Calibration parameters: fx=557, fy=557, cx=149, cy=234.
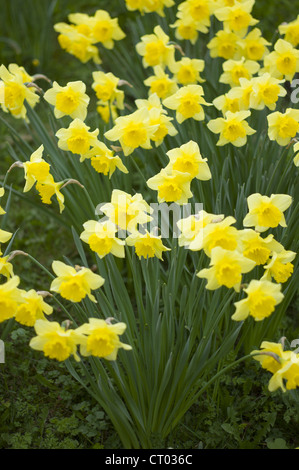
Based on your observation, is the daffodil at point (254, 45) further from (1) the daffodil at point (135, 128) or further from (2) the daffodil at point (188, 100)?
(1) the daffodil at point (135, 128)

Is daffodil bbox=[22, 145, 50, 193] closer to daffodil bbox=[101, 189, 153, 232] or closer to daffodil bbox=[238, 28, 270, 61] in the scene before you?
daffodil bbox=[101, 189, 153, 232]

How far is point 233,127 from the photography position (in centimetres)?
214

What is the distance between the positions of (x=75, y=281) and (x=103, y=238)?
6.6 inches

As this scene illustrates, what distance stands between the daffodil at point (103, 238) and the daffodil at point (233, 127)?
690 mm

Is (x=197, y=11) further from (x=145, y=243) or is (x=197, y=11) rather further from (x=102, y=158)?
(x=145, y=243)

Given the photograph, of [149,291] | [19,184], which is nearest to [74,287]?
[149,291]

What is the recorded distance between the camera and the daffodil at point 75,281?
1.62 metres

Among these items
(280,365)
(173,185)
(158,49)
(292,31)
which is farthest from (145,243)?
(292,31)

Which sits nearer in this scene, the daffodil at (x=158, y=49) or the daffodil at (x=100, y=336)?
the daffodil at (x=100, y=336)

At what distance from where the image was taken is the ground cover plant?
1.63 metres

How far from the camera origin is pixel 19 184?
3.36m

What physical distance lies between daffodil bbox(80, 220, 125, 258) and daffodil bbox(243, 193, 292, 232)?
0.41 meters

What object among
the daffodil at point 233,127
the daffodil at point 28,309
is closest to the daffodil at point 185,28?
the daffodil at point 233,127
